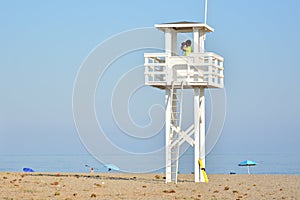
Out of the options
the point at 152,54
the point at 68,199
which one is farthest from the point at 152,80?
the point at 68,199

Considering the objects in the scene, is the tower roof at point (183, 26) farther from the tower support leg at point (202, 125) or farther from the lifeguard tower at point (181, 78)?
the tower support leg at point (202, 125)

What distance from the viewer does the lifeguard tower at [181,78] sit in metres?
33.1

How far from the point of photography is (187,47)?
34094 mm

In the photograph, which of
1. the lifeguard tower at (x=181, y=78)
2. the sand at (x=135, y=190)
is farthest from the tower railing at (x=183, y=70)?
the sand at (x=135, y=190)

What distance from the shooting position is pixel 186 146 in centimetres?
3503

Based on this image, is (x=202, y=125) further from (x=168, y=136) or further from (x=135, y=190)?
(x=135, y=190)

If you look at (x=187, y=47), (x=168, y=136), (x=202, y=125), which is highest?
(x=187, y=47)

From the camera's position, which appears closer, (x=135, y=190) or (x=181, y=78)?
(x=135, y=190)

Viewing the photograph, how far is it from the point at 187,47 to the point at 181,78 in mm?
1665

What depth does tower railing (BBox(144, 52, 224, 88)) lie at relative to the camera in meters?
33.0

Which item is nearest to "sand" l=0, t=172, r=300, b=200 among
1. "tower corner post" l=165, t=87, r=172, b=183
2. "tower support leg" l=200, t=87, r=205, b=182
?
"tower support leg" l=200, t=87, r=205, b=182

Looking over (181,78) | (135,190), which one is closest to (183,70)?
(181,78)

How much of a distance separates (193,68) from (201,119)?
280 cm

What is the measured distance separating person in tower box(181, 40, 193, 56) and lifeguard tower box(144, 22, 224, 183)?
0.89 ft
